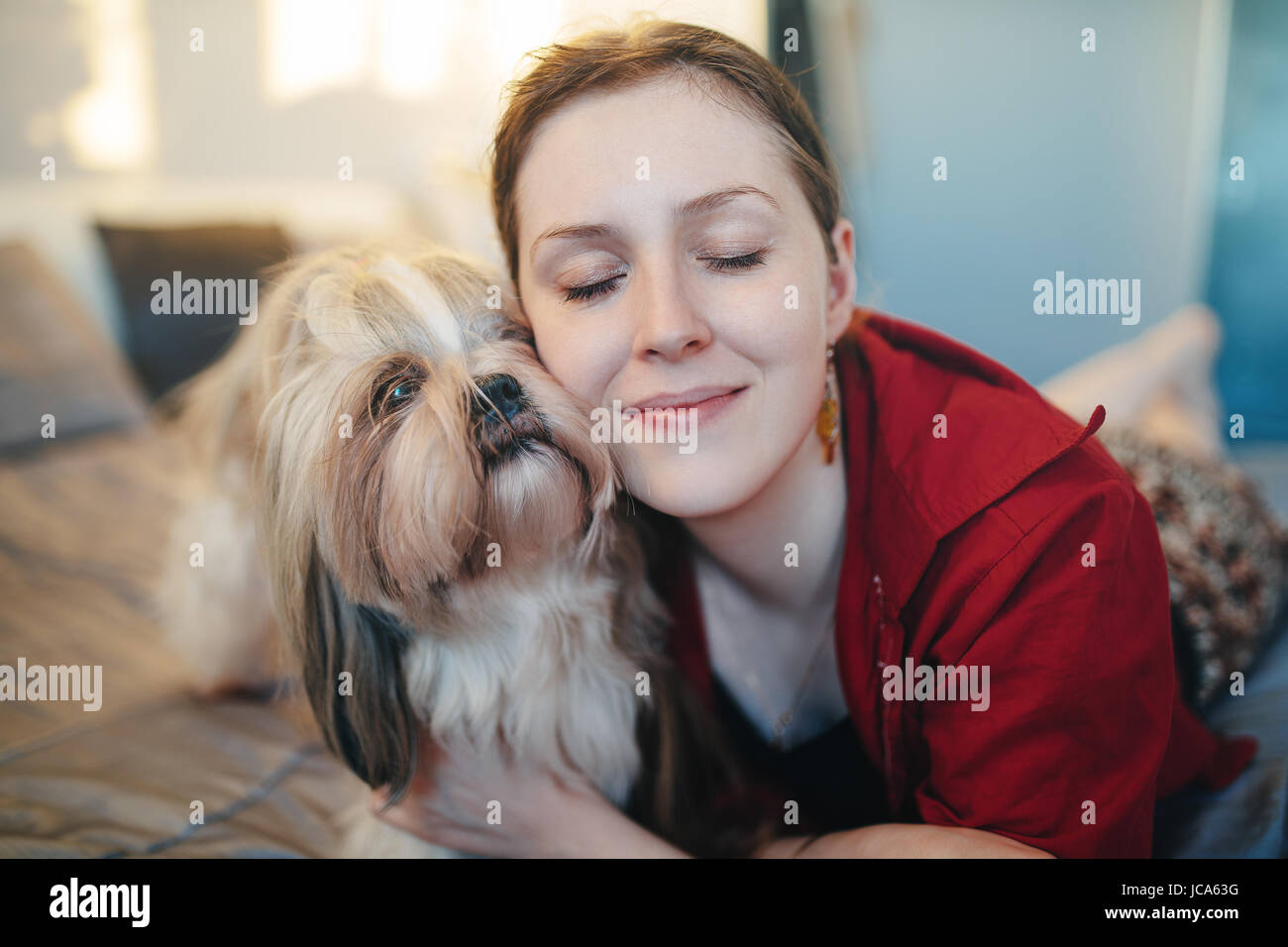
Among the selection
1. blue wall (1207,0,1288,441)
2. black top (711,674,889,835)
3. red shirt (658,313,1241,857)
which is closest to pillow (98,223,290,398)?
black top (711,674,889,835)

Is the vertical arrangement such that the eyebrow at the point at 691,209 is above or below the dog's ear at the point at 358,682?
above

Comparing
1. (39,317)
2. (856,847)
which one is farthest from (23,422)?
(856,847)

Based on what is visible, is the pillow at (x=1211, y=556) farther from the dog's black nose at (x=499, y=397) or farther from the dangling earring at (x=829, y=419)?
the dog's black nose at (x=499, y=397)

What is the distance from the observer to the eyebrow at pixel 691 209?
37.5 inches

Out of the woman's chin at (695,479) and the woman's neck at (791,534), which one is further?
the woman's neck at (791,534)

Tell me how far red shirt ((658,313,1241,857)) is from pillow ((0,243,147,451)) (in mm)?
2319

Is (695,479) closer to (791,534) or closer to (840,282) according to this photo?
(791,534)

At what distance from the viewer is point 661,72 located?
1001 millimetres

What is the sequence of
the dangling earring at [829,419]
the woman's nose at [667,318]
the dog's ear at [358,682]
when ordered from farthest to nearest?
the dangling earring at [829,419] < the dog's ear at [358,682] < the woman's nose at [667,318]

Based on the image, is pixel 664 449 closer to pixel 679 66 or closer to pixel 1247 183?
pixel 679 66

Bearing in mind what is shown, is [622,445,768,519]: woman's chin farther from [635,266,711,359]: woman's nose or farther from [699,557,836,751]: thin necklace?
[699,557,836,751]: thin necklace

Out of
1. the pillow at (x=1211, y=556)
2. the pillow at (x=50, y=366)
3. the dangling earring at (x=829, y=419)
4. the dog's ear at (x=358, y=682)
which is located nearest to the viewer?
the dog's ear at (x=358, y=682)

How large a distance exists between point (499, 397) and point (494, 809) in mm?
604

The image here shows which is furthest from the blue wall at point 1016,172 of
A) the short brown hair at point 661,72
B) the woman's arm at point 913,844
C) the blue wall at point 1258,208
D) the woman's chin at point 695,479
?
the woman's arm at point 913,844
